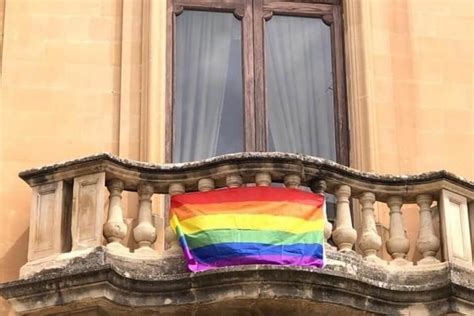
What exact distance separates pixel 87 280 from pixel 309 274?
1.87m

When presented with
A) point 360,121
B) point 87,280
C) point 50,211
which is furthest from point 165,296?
point 360,121

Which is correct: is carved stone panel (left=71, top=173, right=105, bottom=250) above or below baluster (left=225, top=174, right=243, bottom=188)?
below

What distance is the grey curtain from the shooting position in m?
14.7

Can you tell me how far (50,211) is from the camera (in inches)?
514

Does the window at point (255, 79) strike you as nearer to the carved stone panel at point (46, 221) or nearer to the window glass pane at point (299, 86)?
the window glass pane at point (299, 86)

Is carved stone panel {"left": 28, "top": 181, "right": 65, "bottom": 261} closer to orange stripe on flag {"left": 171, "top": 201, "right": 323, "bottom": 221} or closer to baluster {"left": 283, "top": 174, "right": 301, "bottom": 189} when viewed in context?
orange stripe on flag {"left": 171, "top": 201, "right": 323, "bottom": 221}

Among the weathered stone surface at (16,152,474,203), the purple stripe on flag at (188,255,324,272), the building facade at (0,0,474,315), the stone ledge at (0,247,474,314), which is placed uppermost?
the building facade at (0,0,474,315)

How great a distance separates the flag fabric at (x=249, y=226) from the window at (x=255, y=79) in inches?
73.7

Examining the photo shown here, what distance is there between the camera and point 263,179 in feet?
42.0

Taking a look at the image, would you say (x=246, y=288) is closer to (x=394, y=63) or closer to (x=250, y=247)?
(x=250, y=247)

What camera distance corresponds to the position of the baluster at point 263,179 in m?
12.8

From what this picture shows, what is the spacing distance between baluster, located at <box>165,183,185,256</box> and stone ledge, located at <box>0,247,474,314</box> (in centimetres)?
8

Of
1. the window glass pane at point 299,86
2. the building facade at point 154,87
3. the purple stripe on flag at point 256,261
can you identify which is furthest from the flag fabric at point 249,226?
the window glass pane at point 299,86

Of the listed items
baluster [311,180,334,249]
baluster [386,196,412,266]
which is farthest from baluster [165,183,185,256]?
baluster [386,196,412,266]
